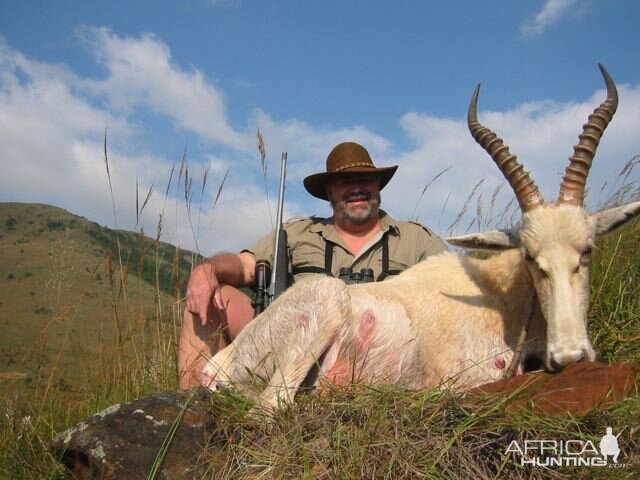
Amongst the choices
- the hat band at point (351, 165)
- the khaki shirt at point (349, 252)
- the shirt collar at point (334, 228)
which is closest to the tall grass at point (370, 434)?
the khaki shirt at point (349, 252)

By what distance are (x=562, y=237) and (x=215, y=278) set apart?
2.88 m

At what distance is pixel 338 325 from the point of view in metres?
3.49

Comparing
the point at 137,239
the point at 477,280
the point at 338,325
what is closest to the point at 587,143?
the point at 477,280

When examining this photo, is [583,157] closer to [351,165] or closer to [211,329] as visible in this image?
[351,165]

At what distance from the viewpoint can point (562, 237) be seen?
346cm

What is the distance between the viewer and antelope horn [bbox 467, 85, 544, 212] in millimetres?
3865

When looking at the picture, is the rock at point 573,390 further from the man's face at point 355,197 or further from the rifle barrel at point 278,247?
Result: the man's face at point 355,197

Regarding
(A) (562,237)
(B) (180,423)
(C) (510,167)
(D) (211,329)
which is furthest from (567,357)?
(D) (211,329)

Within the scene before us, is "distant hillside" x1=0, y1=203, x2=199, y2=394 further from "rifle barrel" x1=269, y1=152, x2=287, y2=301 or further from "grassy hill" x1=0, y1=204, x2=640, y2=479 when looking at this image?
"rifle barrel" x1=269, y1=152, x2=287, y2=301

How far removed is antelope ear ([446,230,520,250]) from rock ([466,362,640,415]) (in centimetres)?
125

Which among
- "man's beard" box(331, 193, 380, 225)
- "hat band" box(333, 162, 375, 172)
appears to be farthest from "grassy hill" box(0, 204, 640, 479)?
"hat band" box(333, 162, 375, 172)

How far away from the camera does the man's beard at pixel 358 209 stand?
237 inches

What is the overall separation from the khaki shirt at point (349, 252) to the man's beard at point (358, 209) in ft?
0.67

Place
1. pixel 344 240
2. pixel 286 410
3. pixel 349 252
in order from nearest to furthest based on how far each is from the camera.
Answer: pixel 286 410
pixel 349 252
pixel 344 240
